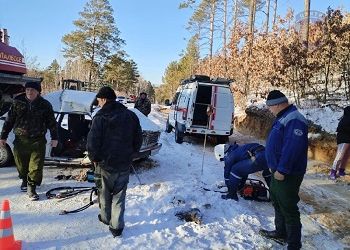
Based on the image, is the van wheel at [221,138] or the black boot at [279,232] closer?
the black boot at [279,232]

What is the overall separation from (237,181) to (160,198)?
1319mm

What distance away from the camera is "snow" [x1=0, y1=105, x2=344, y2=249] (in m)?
4.86

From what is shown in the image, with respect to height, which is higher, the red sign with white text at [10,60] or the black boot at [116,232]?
the red sign with white text at [10,60]

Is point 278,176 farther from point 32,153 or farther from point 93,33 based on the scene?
point 93,33

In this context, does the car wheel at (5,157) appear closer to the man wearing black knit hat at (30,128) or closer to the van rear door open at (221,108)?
the man wearing black knit hat at (30,128)

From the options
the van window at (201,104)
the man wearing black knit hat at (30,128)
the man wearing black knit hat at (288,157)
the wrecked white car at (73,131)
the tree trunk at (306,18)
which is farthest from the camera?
the tree trunk at (306,18)

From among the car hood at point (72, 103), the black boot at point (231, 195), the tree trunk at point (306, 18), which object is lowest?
the black boot at point (231, 195)

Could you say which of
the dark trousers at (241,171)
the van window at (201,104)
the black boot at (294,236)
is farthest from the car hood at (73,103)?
the van window at (201,104)

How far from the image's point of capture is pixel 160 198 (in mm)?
6273

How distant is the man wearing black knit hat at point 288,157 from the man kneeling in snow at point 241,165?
150 centimetres

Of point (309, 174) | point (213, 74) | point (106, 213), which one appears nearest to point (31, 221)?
point (106, 213)

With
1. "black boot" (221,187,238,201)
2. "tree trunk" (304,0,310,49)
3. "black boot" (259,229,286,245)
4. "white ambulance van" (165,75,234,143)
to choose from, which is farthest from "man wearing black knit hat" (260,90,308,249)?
"tree trunk" (304,0,310,49)

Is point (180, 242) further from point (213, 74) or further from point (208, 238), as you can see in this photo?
point (213, 74)

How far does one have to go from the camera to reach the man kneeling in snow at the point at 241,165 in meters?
6.39
